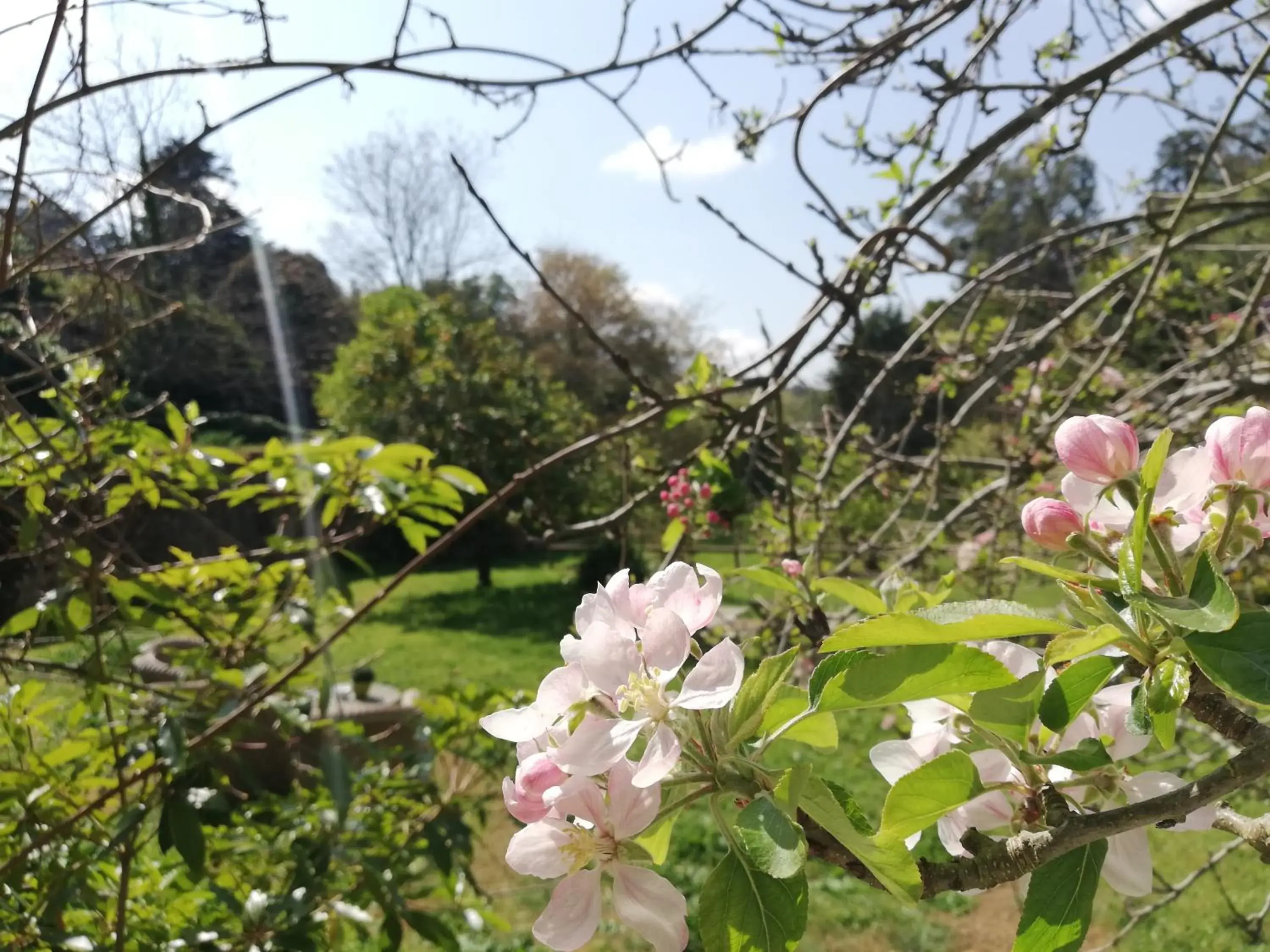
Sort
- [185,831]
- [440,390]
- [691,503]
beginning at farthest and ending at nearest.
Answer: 1. [440,390]
2. [691,503]
3. [185,831]

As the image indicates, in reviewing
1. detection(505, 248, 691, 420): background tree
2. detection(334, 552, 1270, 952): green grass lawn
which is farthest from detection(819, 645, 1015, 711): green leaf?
detection(505, 248, 691, 420): background tree

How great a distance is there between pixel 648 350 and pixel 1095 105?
14.3 metres

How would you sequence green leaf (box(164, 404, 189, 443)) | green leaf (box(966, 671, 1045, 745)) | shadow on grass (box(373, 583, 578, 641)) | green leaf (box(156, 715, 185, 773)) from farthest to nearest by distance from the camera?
shadow on grass (box(373, 583, 578, 641)) < green leaf (box(164, 404, 189, 443)) < green leaf (box(156, 715, 185, 773)) < green leaf (box(966, 671, 1045, 745))

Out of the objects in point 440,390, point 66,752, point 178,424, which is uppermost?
point 440,390

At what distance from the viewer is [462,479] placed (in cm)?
160

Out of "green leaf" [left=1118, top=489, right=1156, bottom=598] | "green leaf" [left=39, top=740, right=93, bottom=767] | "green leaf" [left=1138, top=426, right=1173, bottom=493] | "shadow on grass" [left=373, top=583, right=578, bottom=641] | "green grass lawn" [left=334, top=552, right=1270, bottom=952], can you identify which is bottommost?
"green grass lawn" [left=334, top=552, right=1270, bottom=952]

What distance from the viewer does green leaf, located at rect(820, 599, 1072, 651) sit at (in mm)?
404

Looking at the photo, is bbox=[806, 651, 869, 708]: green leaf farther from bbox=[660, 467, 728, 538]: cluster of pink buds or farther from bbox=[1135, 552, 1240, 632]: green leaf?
bbox=[660, 467, 728, 538]: cluster of pink buds

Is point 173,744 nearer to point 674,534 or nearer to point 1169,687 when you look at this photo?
point 674,534

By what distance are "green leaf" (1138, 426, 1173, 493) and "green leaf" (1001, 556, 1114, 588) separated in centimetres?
6

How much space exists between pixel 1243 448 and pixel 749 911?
0.37 meters

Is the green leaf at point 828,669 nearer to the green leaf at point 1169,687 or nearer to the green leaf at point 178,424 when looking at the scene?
the green leaf at point 1169,687

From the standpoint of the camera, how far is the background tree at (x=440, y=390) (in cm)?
1050

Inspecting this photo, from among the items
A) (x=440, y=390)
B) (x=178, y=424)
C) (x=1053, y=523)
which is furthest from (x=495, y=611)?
(x=1053, y=523)
